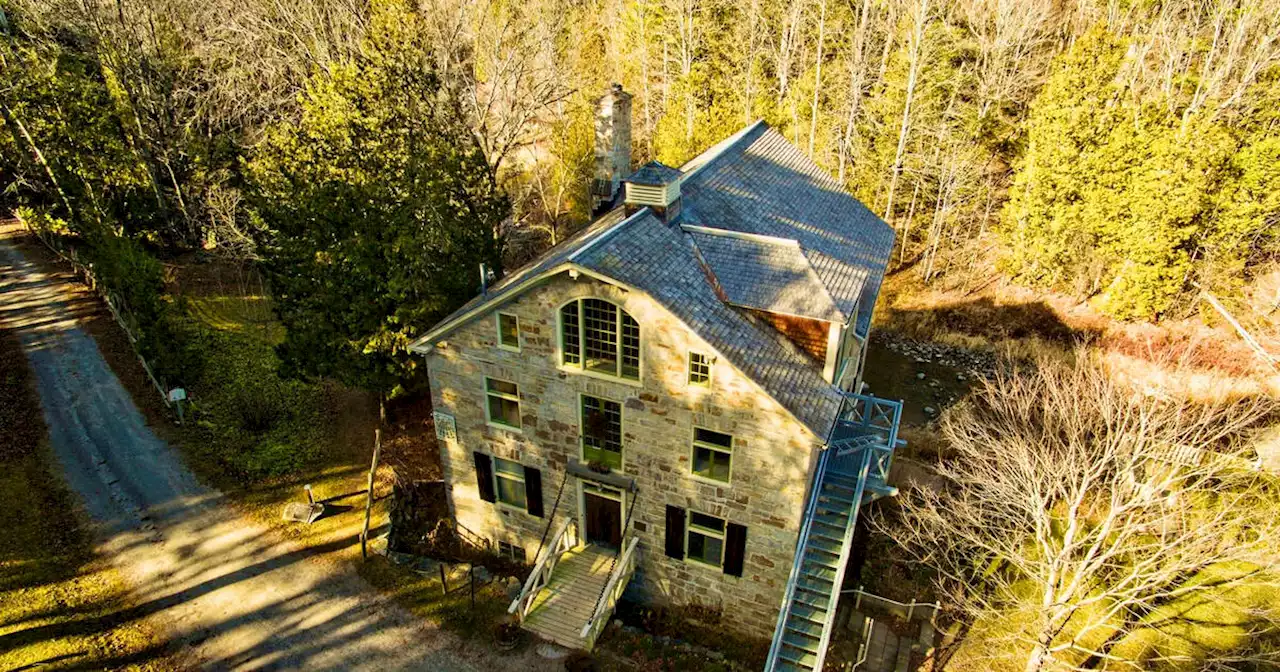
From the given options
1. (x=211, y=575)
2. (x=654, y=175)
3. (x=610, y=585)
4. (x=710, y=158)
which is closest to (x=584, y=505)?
(x=610, y=585)

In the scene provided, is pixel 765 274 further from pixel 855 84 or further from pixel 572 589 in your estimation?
pixel 855 84

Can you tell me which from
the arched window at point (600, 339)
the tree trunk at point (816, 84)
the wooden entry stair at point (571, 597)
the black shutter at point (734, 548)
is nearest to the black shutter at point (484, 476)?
the wooden entry stair at point (571, 597)

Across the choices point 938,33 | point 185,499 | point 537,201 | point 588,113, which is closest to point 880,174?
point 938,33

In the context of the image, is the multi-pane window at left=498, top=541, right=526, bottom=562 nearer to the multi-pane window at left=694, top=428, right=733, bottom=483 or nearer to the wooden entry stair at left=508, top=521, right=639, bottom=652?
the wooden entry stair at left=508, top=521, right=639, bottom=652

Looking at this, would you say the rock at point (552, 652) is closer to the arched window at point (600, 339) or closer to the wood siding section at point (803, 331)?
the arched window at point (600, 339)

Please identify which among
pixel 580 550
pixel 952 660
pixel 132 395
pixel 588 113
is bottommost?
pixel 952 660

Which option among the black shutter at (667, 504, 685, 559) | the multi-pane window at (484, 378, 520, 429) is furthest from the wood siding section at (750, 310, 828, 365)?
the multi-pane window at (484, 378, 520, 429)

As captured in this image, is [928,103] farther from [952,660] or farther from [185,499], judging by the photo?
[185,499]
